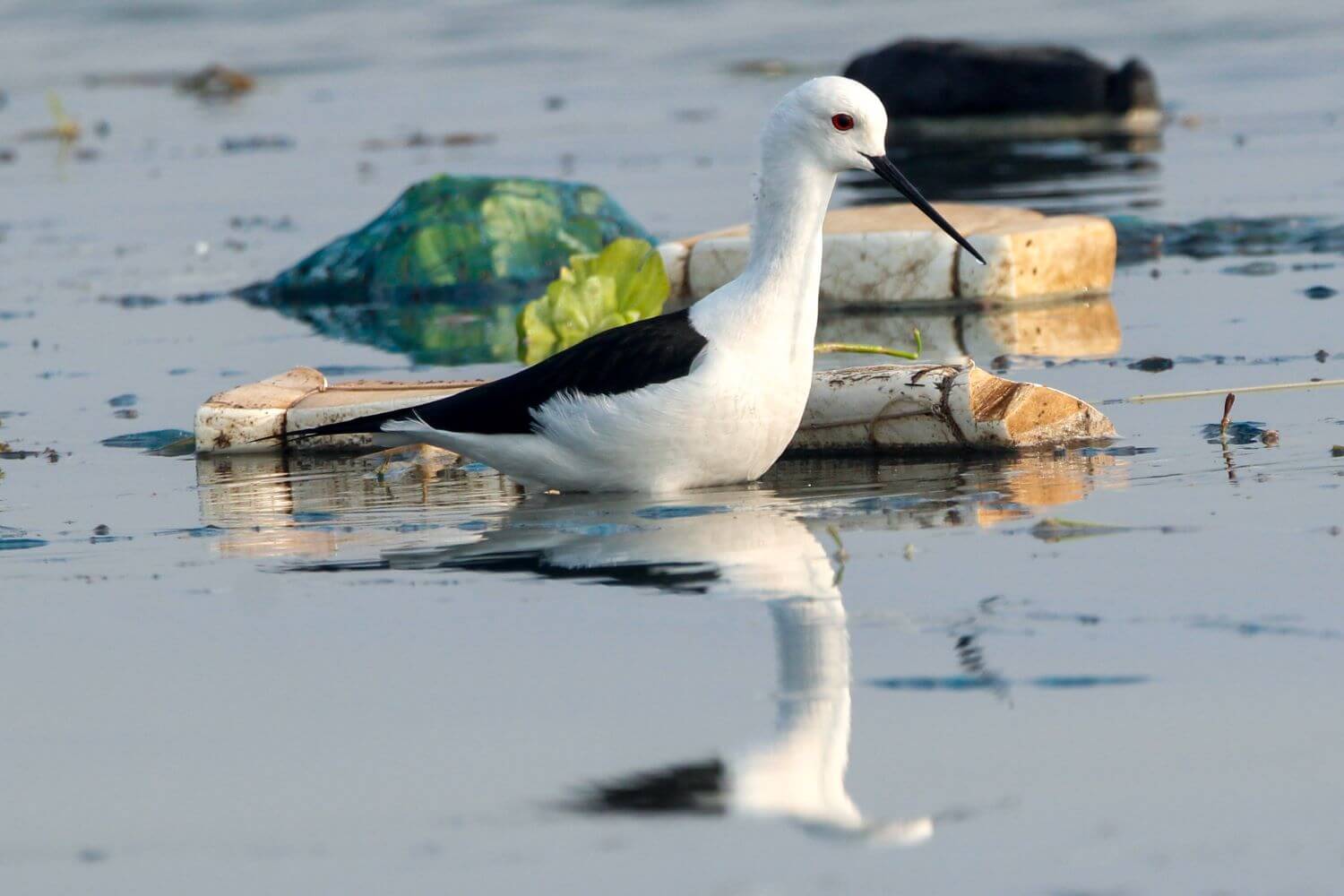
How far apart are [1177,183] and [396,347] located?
5822 millimetres

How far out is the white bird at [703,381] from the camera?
18.5 feet

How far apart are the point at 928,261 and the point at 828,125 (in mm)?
3406

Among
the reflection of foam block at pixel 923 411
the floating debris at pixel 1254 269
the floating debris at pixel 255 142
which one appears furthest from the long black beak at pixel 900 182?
the floating debris at pixel 255 142

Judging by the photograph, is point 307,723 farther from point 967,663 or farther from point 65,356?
point 65,356

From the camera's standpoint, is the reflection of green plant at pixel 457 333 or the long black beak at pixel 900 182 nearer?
the long black beak at pixel 900 182

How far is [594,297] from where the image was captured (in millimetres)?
7883

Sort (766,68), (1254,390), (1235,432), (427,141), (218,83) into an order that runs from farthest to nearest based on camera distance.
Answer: (218,83)
(766,68)
(427,141)
(1254,390)
(1235,432)

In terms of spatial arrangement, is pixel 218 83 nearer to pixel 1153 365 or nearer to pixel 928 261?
pixel 928 261

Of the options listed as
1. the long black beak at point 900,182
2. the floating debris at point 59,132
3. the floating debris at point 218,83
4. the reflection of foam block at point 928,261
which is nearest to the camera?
the long black beak at point 900,182

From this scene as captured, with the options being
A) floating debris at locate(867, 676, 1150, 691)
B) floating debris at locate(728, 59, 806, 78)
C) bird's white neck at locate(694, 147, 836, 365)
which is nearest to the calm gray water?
floating debris at locate(867, 676, 1150, 691)

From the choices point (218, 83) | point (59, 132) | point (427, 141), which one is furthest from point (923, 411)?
point (218, 83)

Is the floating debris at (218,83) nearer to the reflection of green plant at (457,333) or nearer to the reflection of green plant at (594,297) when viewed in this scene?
the reflection of green plant at (457,333)

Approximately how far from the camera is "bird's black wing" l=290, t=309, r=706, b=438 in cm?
565

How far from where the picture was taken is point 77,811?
3525 millimetres
